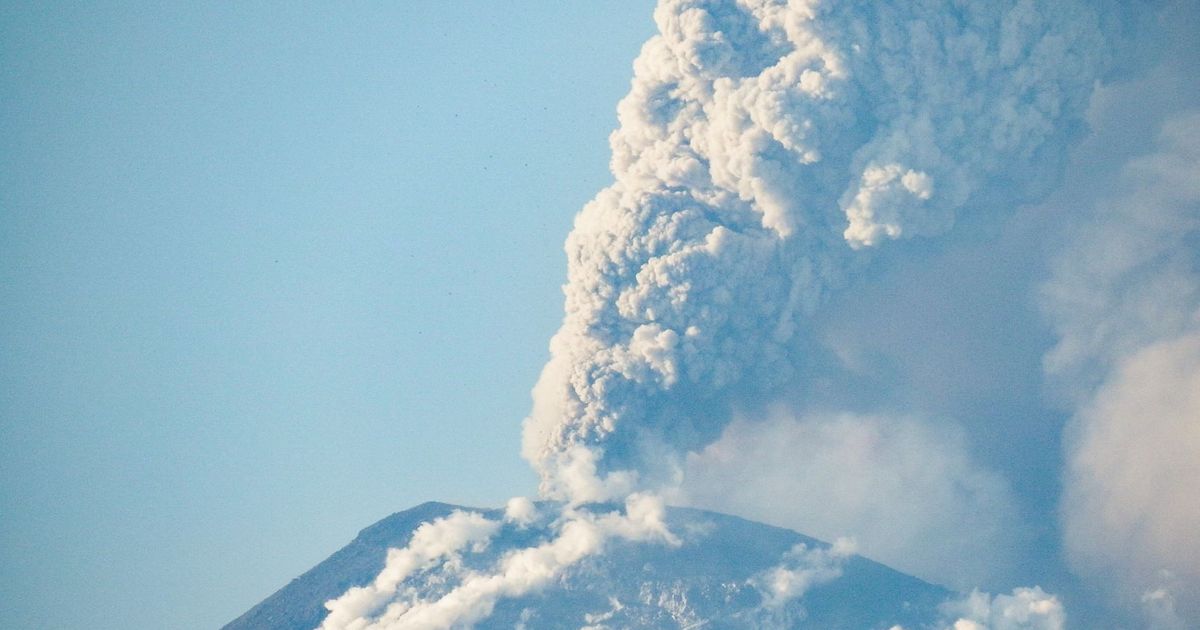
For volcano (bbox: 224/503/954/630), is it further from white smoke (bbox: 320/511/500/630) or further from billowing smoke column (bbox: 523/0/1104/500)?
billowing smoke column (bbox: 523/0/1104/500)

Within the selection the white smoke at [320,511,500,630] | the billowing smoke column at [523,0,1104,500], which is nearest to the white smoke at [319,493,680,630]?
the white smoke at [320,511,500,630]

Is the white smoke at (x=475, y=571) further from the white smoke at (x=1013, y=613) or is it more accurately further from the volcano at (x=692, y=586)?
the white smoke at (x=1013, y=613)

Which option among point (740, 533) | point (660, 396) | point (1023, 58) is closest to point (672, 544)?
point (740, 533)

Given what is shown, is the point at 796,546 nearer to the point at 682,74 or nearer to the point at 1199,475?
the point at 1199,475

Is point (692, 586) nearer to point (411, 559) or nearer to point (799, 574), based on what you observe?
point (799, 574)

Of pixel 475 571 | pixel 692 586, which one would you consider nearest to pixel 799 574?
pixel 692 586

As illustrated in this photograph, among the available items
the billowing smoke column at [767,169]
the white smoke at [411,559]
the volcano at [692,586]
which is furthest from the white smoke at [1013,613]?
the white smoke at [411,559]

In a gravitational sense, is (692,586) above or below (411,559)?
below

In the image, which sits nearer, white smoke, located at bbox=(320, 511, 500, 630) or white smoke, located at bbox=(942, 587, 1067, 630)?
white smoke, located at bbox=(942, 587, 1067, 630)
